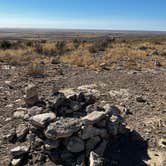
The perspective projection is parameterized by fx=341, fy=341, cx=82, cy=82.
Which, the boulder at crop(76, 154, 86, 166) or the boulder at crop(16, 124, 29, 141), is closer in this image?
the boulder at crop(76, 154, 86, 166)

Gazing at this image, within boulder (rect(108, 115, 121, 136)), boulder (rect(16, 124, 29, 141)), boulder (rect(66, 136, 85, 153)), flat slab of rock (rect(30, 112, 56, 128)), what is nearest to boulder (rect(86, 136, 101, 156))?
boulder (rect(66, 136, 85, 153))

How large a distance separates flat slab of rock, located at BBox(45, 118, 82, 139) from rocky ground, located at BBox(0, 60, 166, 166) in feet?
1.95

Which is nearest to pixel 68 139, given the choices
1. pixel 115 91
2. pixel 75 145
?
pixel 75 145

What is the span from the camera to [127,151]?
759 cm

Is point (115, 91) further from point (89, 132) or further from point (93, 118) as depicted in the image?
point (89, 132)

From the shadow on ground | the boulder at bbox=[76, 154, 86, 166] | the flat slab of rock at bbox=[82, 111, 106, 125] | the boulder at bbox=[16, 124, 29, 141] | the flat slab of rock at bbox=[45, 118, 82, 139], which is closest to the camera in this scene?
the boulder at bbox=[76, 154, 86, 166]

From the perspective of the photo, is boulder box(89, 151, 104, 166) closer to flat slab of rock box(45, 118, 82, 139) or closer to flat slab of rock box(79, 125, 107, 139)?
flat slab of rock box(79, 125, 107, 139)

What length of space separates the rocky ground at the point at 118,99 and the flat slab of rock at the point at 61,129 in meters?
0.59

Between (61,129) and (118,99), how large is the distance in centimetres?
496

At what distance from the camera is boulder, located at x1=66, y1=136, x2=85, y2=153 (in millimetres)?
6947

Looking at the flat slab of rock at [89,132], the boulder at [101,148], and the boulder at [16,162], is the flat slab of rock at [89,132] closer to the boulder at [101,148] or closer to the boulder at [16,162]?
the boulder at [101,148]

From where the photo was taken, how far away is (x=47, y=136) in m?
6.98

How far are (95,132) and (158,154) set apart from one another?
58.7 inches

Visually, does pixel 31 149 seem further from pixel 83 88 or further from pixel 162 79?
pixel 162 79
